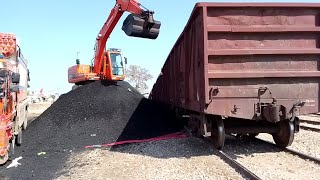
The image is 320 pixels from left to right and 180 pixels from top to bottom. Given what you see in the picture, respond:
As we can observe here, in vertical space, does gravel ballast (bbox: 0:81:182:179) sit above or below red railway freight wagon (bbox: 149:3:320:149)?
below

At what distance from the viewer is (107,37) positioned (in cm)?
1833

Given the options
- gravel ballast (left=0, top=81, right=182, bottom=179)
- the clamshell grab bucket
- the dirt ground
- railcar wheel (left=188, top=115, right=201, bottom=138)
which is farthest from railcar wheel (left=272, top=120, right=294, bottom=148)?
the clamshell grab bucket

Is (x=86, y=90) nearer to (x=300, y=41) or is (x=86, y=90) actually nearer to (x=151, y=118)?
(x=151, y=118)

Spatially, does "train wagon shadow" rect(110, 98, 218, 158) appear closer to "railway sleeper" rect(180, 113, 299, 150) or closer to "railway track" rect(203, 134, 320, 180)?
"railway sleeper" rect(180, 113, 299, 150)

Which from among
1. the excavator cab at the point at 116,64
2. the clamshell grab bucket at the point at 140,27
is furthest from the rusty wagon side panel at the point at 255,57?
the excavator cab at the point at 116,64

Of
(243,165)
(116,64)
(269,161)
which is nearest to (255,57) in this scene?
(269,161)

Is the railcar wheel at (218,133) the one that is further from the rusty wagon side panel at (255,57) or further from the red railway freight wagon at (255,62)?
the rusty wagon side panel at (255,57)

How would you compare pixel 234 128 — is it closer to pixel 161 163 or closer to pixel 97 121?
Result: pixel 161 163

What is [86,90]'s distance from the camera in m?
16.7

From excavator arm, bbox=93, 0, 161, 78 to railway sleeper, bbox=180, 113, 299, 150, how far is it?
16.3ft

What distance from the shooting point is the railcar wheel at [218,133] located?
8.52m

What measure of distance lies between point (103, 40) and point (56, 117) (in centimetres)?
568

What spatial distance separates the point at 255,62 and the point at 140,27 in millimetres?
6016

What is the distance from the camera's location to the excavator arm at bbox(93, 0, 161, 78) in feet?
44.0
